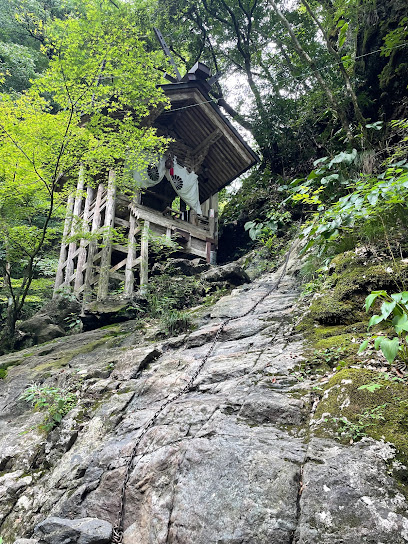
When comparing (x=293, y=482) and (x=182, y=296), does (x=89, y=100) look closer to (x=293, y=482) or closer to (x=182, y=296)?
(x=182, y=296)

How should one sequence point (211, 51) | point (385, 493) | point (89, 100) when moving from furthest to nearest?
point (211, 51) < point (89, 100) < point (385, 493)

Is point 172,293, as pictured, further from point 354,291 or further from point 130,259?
point 354,291

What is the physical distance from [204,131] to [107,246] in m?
6.30

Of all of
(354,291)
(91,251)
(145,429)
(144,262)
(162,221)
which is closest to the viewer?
(145,429)

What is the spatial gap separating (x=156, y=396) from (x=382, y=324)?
102 inches

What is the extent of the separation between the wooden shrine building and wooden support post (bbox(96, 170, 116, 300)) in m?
0.03

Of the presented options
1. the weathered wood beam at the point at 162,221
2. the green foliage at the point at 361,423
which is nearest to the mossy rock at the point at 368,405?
the green foliage at the point at 361,423

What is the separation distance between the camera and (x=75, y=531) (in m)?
2.64

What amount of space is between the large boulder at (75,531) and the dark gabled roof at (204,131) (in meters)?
11.8

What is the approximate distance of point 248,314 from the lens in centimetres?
652

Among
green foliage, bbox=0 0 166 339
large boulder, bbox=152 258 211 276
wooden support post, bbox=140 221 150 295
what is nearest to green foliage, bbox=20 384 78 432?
green foliage, bbox=0 0 166 339

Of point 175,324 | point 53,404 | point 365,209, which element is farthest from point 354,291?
point 53,404

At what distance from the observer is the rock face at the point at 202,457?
2.25m

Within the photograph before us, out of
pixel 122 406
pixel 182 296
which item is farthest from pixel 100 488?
pixel 182 296
